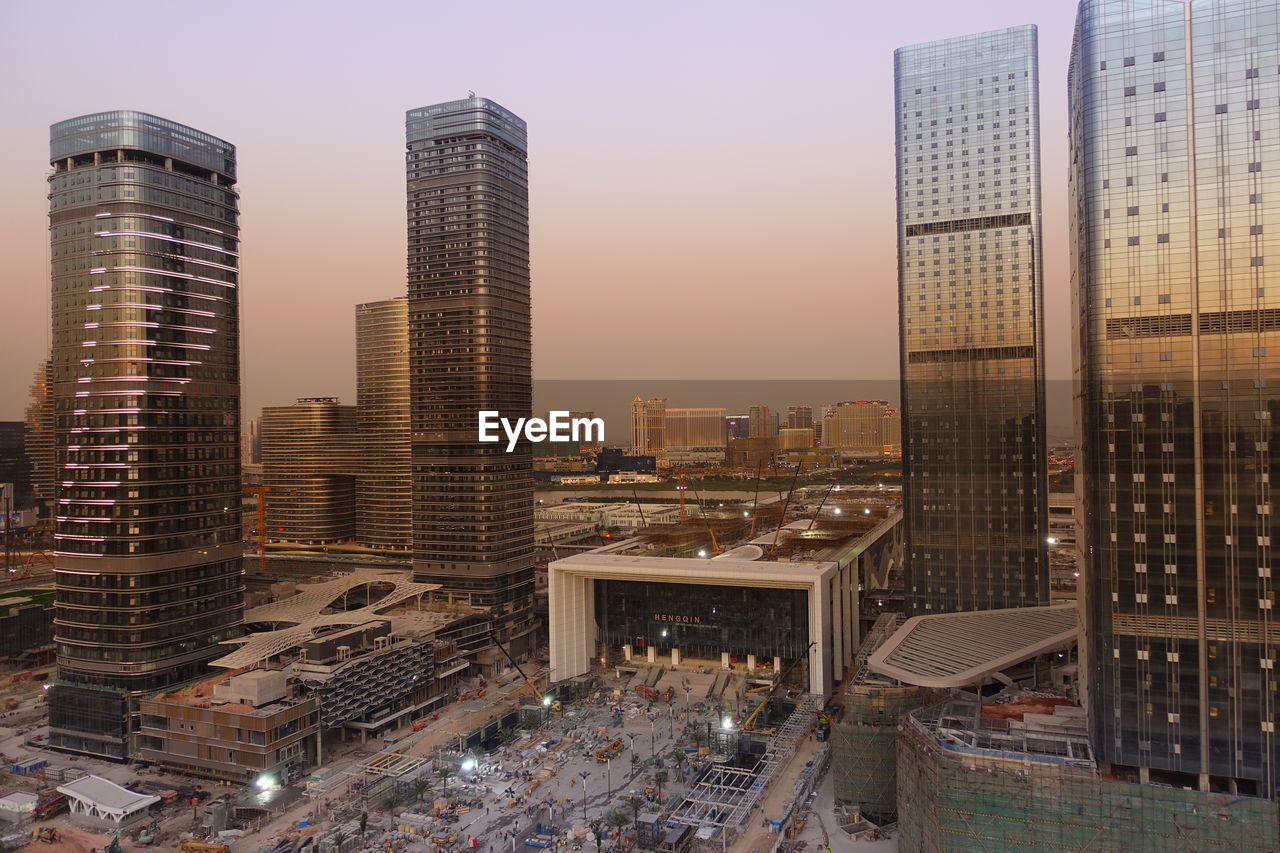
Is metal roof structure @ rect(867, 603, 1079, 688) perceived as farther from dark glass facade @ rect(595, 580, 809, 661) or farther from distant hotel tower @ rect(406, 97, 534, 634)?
distant hotel tower @ rect(406, 97, 534, 634)

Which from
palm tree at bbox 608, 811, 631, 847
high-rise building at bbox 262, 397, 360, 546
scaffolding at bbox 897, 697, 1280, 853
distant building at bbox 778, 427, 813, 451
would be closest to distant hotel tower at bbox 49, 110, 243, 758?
palm tree at bbox 608, 811, 631, 847

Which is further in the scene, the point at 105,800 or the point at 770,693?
the point at 770,693

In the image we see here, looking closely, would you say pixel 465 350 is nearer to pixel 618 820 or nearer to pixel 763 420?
pixel 618 820

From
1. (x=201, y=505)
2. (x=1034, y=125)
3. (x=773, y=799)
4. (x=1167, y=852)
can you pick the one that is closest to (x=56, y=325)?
(x=201, y=505)

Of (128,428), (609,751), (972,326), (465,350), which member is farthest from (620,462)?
(128,428)

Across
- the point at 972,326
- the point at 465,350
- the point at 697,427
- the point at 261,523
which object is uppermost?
the point at 972,326

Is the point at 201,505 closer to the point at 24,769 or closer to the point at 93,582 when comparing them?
the point at 93,582

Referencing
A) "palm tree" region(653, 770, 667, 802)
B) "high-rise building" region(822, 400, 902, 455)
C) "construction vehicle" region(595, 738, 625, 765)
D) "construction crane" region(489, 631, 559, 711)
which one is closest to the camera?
"palm tree" region(653, 770, 667, 802)
